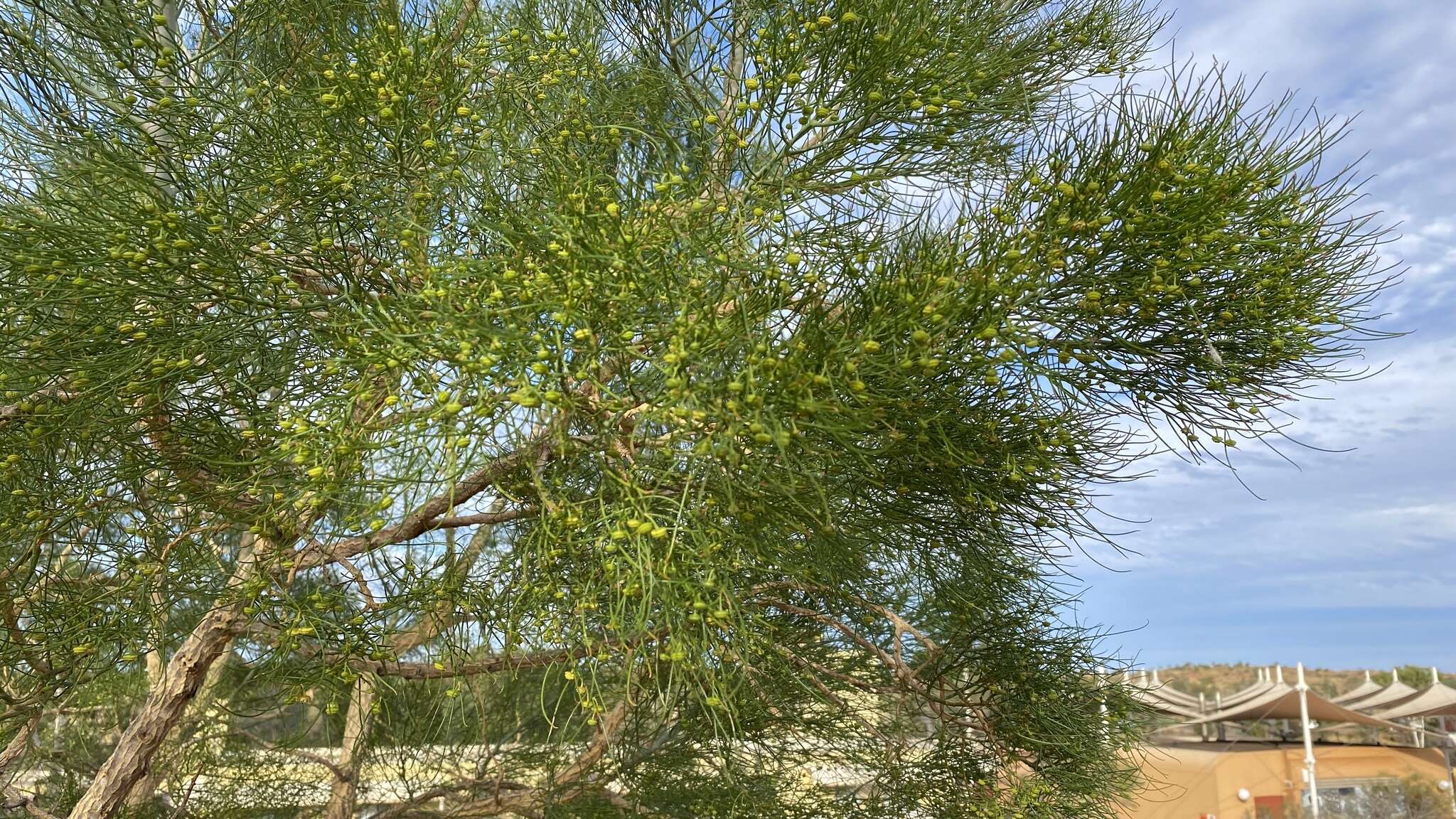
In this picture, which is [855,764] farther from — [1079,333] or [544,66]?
[544,66]

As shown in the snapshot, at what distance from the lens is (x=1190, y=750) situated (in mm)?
13055

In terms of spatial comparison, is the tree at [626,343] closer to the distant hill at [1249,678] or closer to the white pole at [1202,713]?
the white pole at [1202,713]

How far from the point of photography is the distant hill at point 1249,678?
805 inches

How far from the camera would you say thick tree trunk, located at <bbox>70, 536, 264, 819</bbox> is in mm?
3225

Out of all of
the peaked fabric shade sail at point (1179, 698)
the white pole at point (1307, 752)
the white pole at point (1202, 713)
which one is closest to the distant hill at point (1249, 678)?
the white pole at point (1202, 713)

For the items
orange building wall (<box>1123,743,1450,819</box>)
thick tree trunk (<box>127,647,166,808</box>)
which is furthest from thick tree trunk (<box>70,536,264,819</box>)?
orange building wall (<box>1123,743,1450,819</box>)

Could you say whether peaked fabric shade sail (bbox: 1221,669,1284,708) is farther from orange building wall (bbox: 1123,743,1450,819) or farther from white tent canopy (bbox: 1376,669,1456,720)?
white tent canopy (bbox: 1376,669,1456,720)

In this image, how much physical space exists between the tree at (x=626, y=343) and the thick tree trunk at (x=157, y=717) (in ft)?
0.04

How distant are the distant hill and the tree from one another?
1837 centimetres

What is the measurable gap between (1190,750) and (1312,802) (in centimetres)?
155

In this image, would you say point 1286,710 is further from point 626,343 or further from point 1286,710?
point 626,343

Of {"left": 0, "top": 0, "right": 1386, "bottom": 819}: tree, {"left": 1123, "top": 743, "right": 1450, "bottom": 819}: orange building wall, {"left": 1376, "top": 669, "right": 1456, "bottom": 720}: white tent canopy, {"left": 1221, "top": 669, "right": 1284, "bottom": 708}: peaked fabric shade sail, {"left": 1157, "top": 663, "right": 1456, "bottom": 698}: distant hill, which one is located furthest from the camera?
{"left": 1157, "top": 663, "right": 1456, "bottom": 698}: distant hill

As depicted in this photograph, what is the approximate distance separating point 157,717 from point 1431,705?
13.4 metres

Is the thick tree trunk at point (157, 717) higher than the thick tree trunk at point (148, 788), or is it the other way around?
the thick tree trunk at point (157, 717)
